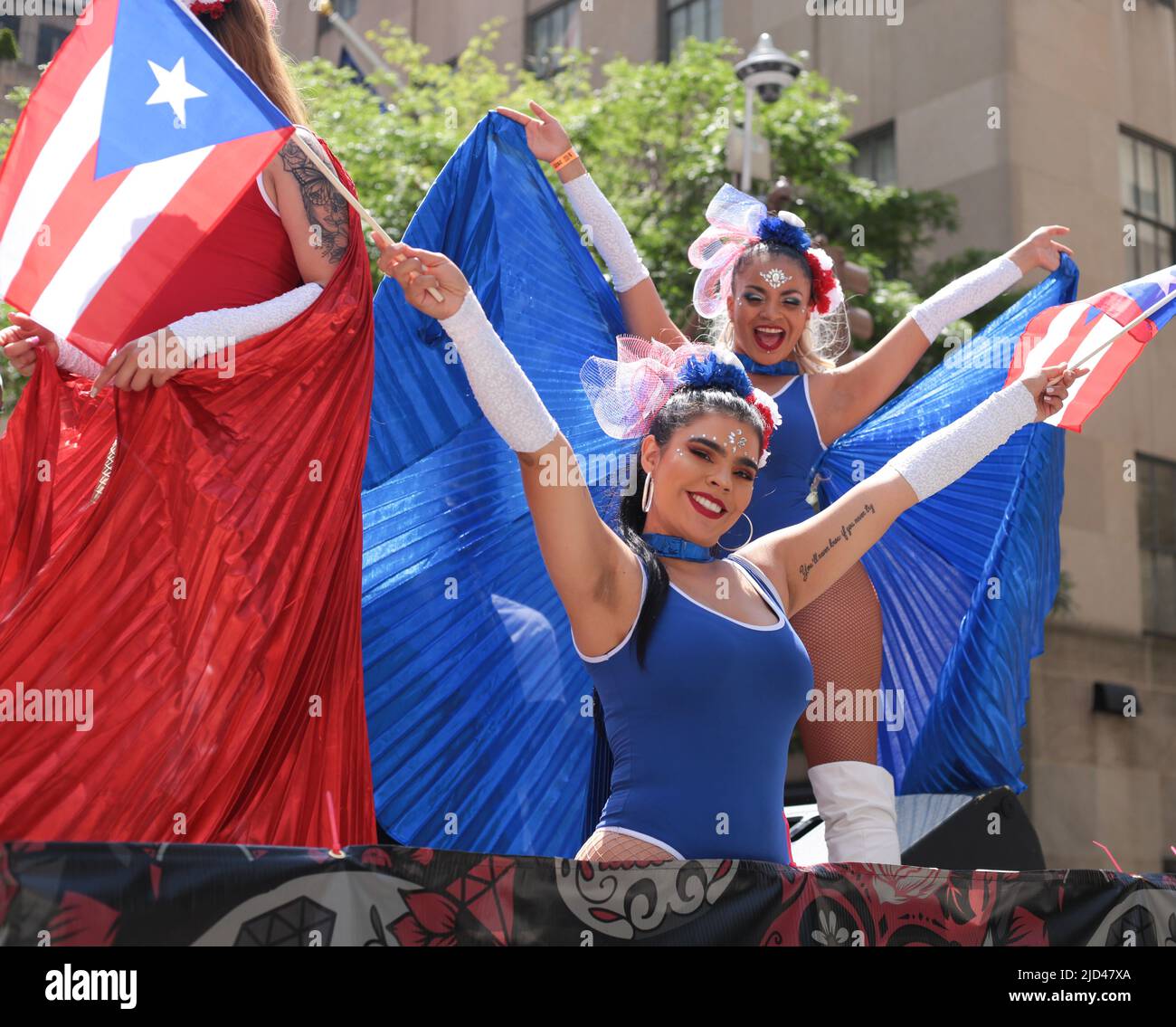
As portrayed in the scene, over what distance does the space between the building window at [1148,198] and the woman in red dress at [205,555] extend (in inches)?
482

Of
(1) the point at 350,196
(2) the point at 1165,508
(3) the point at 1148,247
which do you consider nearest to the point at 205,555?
(1) the point at 350,196

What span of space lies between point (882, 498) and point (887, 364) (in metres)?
0.68

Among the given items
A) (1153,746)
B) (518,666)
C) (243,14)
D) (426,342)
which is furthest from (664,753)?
(1153,746)

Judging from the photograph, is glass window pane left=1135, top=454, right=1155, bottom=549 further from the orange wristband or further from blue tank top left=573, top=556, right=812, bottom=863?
blue tank top left=573, top=556, right=812, bottom=863

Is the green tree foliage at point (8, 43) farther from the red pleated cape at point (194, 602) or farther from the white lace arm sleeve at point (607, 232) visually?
the red pleated cape at point (194, 602)

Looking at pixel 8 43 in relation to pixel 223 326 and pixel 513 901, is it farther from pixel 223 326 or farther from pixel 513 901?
pixel 513 901

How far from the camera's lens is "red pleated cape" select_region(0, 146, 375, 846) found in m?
2.25

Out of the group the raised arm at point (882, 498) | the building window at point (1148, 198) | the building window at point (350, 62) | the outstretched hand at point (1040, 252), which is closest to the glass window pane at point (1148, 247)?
the building window at point (1148, 198)

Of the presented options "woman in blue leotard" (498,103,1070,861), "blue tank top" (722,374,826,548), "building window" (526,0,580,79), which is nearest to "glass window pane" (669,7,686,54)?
"building window" (526,0,580,79)

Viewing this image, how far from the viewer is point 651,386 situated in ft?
9.08

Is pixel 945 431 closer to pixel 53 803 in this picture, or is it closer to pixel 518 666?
pixel 518 666
